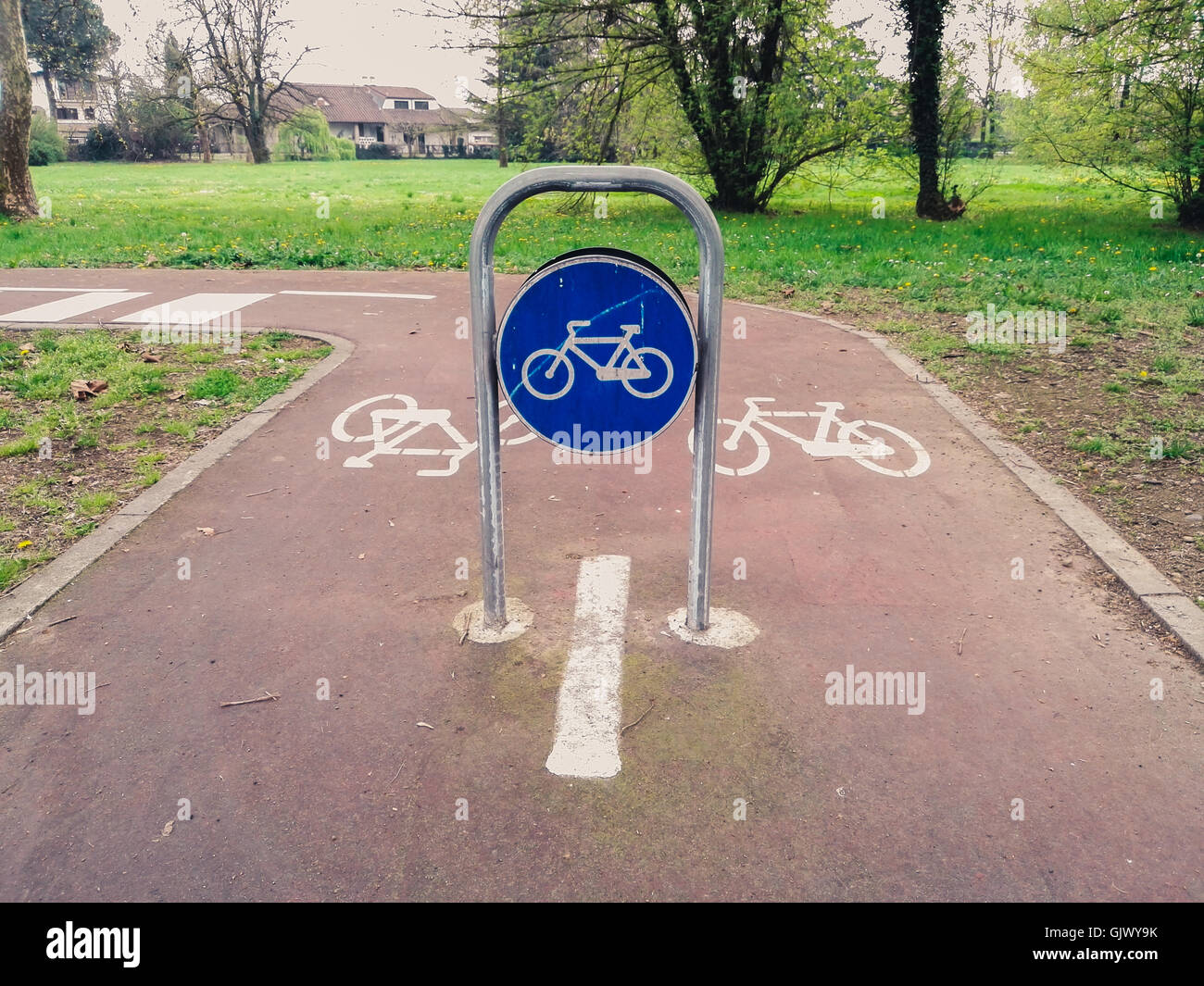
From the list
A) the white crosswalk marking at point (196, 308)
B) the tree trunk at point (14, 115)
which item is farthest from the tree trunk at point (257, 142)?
the white crosswalk marking at point (196, 308)

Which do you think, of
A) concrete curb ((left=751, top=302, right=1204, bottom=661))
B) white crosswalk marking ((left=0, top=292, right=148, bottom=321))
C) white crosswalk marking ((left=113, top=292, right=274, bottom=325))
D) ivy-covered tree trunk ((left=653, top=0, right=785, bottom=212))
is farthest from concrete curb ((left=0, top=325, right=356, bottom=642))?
ivy-covered tree trunk ((left=653, top=0, right=785, bottom=212))

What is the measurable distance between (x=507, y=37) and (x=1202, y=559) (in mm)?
15331

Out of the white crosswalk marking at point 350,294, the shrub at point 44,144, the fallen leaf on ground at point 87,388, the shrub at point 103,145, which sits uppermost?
the shrub at point 103,145

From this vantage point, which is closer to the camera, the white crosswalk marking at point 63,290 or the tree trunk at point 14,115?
the white crosswalk marking at point 63,290

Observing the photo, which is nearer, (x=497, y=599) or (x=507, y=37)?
(x=497, y=599)

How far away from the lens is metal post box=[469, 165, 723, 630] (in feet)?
9.96

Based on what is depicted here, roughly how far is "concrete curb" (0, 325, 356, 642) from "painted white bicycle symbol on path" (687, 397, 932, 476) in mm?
2843

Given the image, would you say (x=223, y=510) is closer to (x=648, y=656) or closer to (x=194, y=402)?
(x=194, y=402)

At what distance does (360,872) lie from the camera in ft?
7.91

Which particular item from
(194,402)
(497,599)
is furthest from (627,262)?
(194,402)

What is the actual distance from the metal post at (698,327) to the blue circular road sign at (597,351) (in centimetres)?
8

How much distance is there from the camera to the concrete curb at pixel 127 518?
3768 mm

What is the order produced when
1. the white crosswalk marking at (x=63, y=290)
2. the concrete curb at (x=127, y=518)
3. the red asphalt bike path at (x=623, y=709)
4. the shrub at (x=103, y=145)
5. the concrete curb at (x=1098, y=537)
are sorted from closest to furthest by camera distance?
1. the red asphalt bike path at (x=623, y=709)
2. the concrete curb at (x=1098, y=537)
3. the concrete curb at (x=127, y=518)
4. the white crosswalk marking at (x=63, y=290)
5. the shrub at (x=103, y=145)

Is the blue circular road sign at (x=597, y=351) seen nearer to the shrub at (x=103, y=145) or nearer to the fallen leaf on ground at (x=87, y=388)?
the fallen leaf on ground at (x=87, y=388)
